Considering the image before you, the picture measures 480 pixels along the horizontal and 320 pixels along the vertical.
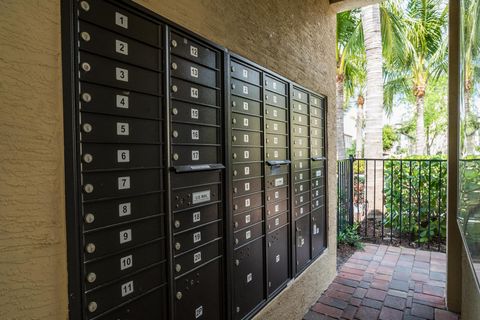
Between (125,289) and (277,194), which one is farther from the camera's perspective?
(277,194)

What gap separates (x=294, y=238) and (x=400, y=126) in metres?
24.1

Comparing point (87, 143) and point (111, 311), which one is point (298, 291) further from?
point (87, 143)

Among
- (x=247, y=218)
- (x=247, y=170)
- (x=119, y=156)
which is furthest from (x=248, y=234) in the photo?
(x=119, y=156)

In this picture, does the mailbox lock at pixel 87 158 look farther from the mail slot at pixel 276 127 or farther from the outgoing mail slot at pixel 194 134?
the mail slot at pixel 276 127

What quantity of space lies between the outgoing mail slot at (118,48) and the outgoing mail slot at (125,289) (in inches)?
29.4

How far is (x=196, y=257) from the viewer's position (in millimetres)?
1327

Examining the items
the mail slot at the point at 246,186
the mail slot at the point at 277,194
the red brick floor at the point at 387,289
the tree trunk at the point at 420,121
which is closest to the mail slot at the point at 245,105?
the mail slot at the point at 246,186

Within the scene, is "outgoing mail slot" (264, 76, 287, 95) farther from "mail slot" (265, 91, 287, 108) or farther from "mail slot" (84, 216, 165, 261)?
"mail slot" (84, 216, 165, 261)

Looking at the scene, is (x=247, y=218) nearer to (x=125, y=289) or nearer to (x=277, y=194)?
(x=277, y=194)

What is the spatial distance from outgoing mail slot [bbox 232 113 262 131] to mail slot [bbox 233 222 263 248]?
0.59 m

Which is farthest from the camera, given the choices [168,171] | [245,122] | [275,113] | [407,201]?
[407,201]

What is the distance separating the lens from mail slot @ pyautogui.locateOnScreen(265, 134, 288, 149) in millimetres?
1947

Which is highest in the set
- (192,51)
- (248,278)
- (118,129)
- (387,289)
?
(192,51)

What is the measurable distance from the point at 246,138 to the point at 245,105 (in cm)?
19
